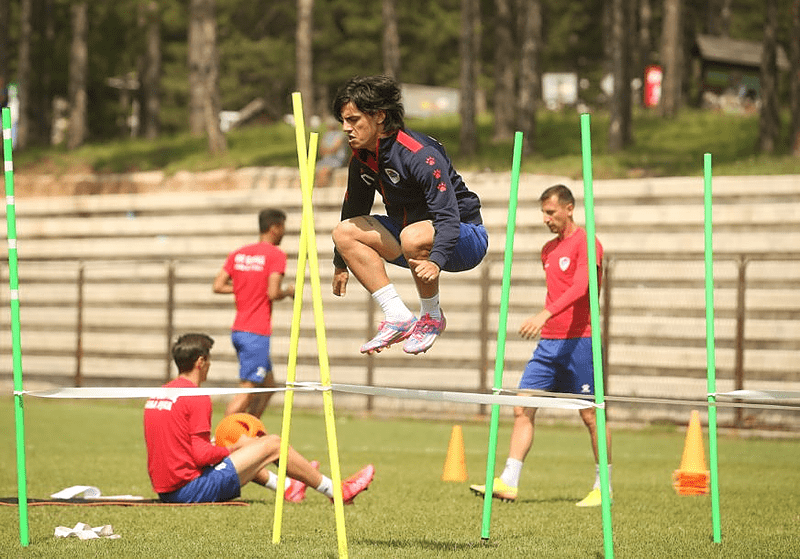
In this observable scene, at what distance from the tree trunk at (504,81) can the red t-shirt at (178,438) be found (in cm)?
2065

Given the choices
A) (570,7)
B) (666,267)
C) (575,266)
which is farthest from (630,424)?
(570,7)

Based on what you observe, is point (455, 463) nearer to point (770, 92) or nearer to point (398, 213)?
point (398, 213)

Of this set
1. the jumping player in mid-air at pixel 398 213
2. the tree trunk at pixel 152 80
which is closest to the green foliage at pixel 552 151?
the tree trunk at pixel 152 80

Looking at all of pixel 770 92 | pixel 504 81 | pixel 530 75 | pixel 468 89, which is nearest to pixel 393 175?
pixel 770 92

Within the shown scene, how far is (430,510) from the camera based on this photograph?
28.5 feet

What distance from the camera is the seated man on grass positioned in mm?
8141

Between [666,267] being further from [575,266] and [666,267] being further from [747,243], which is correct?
[575,266]

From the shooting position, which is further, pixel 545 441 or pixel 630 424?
pixel 630 424

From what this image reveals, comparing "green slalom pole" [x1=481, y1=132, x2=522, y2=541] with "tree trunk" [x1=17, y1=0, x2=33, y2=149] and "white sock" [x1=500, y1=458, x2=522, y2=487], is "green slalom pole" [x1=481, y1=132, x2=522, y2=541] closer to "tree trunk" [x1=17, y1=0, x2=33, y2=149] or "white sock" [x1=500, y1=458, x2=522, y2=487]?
"white sock" [x1=500, y1=458, x2=522, y2=487]

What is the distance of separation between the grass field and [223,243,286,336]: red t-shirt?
1.48 meters

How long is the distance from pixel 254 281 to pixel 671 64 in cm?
2301

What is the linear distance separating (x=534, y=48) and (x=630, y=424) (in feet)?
37.8

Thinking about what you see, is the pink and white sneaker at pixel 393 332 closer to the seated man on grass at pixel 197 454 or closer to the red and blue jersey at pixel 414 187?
the red and blue jersey at pixel 414 187

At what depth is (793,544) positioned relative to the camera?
7.17m
